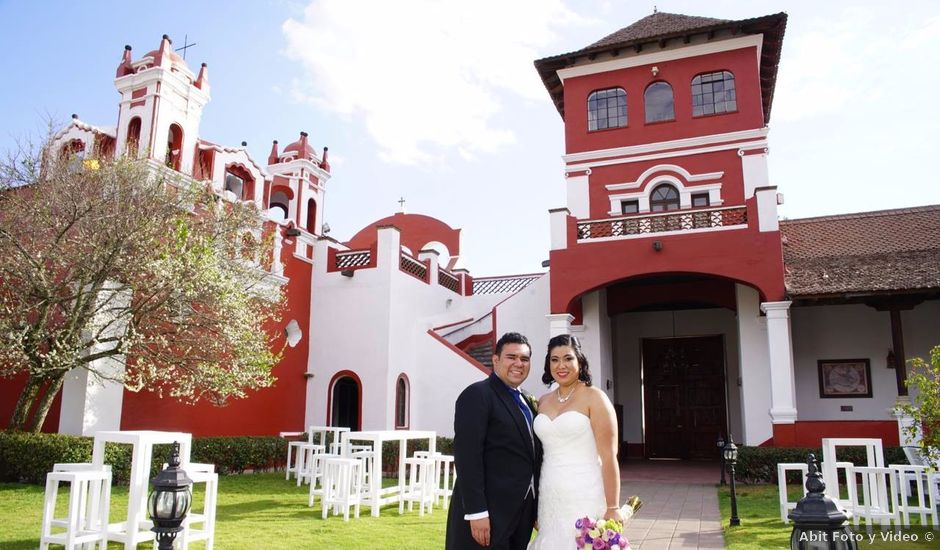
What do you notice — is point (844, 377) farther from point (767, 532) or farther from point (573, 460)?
point (573, 460)

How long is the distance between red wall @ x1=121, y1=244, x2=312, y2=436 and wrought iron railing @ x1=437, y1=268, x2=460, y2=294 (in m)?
3.73

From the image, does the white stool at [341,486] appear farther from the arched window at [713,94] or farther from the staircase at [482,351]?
the arched window at [713,94]

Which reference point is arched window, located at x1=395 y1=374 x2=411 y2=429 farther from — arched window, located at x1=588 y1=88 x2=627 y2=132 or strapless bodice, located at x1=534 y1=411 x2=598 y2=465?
strapless bodice, located at x1=534 y1=411 x2=598 y2=465

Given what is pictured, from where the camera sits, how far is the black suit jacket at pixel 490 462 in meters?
3.70

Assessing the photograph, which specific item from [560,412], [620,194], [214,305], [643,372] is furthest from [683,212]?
[560,412]

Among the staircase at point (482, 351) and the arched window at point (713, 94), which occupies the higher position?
the arched window at point (713, 94)

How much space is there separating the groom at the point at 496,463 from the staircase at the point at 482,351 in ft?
46.1

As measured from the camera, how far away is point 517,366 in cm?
396

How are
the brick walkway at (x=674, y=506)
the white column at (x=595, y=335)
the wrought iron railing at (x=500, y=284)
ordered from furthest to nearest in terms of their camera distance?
the wrought iron railing at (x=500, y=284)
the white column at (x=595, y=335)
the brick walkway at (x=674, y=506)

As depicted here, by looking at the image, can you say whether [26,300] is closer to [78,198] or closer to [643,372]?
[78,198]

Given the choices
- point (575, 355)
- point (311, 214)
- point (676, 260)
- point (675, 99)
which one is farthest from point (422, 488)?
point (311, 214)

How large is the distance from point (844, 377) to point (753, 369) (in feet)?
7.98

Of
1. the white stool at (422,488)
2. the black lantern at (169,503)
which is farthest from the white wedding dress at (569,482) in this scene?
the white stool at (422,488)

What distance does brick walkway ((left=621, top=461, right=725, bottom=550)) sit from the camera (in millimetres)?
7455
